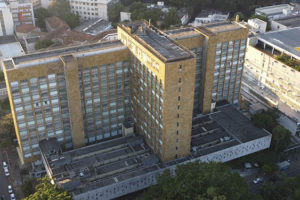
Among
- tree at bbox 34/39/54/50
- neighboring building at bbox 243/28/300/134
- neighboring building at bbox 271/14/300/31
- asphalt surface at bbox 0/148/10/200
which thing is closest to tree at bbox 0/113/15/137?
asphalt surface at bbox 0/148/10/200

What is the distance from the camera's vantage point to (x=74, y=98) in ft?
352

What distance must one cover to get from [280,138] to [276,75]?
1259 inches

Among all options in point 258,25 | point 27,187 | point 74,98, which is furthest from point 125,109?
point 258,25

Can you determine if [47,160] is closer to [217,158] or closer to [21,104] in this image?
[21,104]

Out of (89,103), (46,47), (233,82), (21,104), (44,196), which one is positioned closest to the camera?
(44,196)

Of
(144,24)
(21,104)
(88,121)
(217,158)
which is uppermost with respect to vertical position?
(144,24)

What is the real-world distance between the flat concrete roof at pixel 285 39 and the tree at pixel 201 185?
6775 centimetres

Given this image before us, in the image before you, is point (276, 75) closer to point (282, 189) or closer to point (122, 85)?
point (282, 189)

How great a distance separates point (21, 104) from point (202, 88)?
57782mm

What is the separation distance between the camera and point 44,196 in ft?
306

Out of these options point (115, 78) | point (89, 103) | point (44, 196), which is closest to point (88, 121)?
point (89, 103)

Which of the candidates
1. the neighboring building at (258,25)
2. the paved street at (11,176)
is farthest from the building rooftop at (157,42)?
the neighboring building at (258,25)

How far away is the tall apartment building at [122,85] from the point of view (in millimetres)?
99750

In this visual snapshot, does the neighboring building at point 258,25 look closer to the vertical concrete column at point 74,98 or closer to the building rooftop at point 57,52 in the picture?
the building rooftop at point 57,52
